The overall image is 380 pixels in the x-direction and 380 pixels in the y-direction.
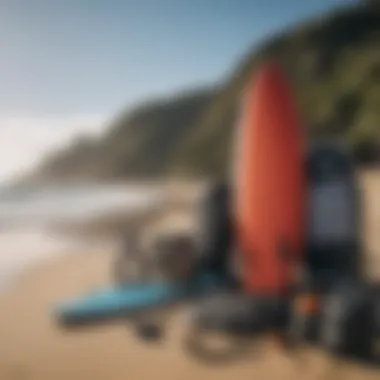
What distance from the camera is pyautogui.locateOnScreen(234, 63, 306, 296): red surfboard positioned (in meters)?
1.55

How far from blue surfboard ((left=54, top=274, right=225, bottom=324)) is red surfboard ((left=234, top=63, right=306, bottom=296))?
0.09 meters

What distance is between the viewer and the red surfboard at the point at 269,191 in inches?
60.9

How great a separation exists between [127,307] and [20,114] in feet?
1.66

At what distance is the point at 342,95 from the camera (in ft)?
5.33

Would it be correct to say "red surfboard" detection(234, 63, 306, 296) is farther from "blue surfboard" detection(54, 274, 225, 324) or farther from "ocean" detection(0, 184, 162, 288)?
"ocean" detection(0, 184, 162, 288)

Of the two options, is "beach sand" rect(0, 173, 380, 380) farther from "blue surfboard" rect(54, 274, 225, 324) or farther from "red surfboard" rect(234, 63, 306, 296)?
"red surfboard" rect(234, 63, 306, 296)

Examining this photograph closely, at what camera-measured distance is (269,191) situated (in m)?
1.55

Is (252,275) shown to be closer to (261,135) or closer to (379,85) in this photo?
(261,135)

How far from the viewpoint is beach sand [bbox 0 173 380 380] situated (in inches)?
61.4

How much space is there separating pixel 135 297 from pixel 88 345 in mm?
145

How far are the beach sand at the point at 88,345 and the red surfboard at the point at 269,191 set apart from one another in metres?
A: 0.15

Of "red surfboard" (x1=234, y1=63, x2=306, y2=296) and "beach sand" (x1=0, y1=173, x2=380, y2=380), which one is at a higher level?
"red surfboard" (x1=234, y1=63, x2=306, y2=296)

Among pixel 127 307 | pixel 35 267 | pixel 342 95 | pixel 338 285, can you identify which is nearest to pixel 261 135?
pixel 342 95

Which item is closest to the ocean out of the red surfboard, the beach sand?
the beach sand
